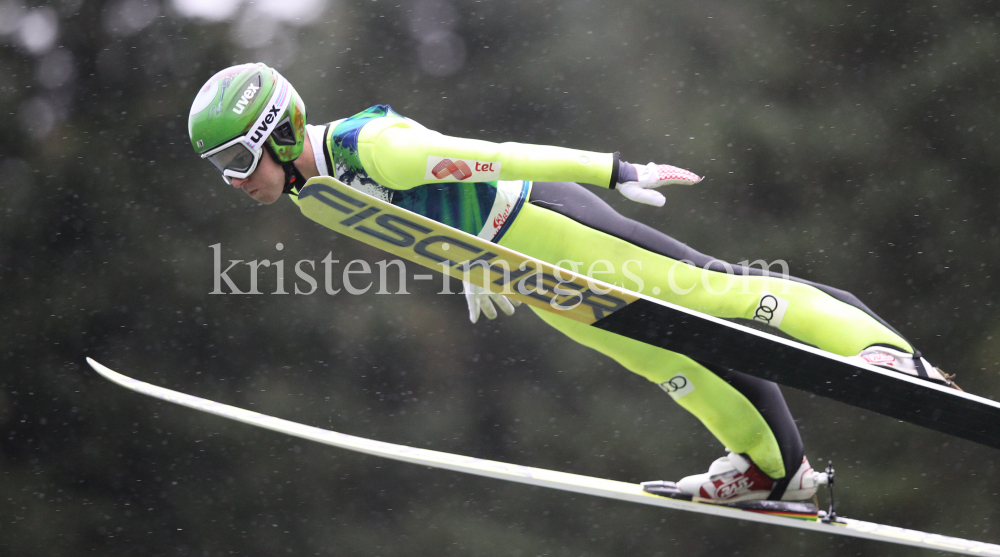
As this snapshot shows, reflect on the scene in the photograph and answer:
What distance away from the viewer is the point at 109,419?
180 inches

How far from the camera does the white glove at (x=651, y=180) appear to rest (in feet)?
4.78

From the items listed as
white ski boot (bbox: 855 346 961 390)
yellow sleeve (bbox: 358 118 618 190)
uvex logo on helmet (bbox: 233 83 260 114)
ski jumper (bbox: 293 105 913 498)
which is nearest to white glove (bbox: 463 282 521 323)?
ski jumper (bbox: 293 105 913 498)

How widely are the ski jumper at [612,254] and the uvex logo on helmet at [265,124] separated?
8cm

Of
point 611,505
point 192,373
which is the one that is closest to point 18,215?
point 192,373

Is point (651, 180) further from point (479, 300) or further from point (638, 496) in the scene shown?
point (638, 496)

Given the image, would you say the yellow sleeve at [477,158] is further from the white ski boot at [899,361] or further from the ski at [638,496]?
the ski at [638,496]

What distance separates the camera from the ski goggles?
1.56 meters

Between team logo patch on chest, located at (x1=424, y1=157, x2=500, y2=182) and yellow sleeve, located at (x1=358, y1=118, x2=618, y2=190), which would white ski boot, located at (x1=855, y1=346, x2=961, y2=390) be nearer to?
yellow sleeve, located at (x1=358, y1=118, x2=618, y2=190)

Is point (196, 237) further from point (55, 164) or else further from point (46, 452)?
point (46, 452)

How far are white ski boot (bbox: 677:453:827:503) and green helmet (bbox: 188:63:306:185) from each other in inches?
43.4

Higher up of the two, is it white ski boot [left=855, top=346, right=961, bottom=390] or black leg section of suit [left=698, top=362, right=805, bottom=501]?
white ski boot [left=855, top=346, right=961, bottom=390]

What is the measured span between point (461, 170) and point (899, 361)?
0.87m

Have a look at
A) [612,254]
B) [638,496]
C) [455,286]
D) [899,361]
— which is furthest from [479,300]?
[455,286]

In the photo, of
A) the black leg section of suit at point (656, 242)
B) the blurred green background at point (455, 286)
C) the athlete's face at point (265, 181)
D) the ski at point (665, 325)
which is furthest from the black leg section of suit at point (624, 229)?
the blurred green background at point (455, 286)
